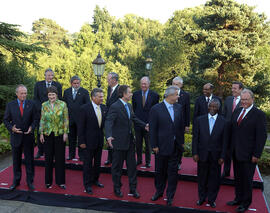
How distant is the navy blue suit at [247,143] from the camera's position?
156 inches

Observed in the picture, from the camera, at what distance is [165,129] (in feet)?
13.8

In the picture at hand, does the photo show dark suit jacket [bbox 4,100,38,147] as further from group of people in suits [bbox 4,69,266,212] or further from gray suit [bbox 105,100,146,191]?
gray suit [bbox 105,100,146,191]

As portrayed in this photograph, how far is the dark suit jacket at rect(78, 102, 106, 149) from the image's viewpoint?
15.0 ft

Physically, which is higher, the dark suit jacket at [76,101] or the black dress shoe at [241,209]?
the dark suit jacket at [76,101]

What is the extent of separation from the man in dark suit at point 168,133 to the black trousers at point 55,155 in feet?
5.95

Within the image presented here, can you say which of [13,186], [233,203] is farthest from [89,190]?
[233,203]

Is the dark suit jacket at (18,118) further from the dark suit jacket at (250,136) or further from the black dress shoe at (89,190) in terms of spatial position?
the dark suit jacket at (250,136)

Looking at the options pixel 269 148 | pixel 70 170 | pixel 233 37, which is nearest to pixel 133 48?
pixel 233 37

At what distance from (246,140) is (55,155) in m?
3.41

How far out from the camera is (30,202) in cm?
468

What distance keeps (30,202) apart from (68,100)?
7.47ft

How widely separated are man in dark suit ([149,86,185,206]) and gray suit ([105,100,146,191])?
463 mm

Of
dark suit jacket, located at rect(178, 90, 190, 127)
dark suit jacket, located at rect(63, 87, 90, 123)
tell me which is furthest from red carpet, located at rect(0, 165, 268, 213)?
dark suit jacket, located at rect(178, 90, 190, 127)

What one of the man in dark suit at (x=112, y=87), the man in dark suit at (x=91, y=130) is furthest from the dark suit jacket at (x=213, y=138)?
the man in dark suit at (x=112, y=87)
